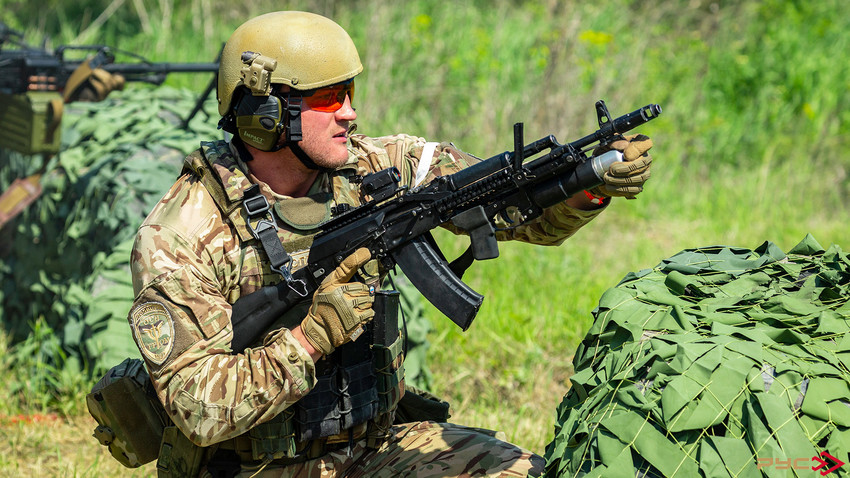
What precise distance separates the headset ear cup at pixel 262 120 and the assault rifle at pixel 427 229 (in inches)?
8.4

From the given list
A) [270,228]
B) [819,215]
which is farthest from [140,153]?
[819,215]

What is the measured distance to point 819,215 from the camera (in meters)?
7.63

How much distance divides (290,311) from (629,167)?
4.00ft

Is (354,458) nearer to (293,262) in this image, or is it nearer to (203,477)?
(203,477)

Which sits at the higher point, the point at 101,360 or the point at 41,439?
the point at 101,360

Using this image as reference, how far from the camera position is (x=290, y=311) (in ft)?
9.86

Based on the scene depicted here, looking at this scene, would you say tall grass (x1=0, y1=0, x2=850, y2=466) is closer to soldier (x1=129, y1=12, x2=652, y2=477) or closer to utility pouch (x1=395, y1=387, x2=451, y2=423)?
utility pouch (x1=395, y1=387, x2=451, y2=423)

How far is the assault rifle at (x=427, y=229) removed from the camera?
9.16 ft

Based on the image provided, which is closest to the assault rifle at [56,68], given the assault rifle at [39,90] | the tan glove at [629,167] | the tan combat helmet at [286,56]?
the assault rifle at [39,90]

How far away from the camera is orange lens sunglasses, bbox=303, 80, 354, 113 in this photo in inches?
120

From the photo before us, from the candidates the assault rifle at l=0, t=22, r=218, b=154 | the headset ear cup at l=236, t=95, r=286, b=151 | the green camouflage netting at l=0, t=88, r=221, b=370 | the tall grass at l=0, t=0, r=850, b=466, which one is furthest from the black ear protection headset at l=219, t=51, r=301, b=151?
the assault rifle at l=0, t=22, r=218, b=154

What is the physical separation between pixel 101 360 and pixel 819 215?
5920mm

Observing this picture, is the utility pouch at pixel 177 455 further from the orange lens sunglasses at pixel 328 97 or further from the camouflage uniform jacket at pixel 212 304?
the orange lens sunglasses at pixel 328 97

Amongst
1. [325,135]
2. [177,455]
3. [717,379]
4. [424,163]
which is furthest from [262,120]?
[717,379]
